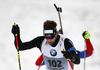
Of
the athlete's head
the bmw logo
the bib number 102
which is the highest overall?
the athlete's head

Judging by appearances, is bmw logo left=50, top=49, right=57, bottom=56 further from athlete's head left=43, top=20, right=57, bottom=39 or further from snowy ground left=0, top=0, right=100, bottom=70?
snowy ground left=0, top=0, right=100, bottom=70

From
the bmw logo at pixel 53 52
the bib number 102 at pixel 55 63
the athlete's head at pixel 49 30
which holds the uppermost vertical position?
the athlete's head at pixel 49 30

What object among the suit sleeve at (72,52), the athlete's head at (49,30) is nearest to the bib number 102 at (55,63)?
the suit sleeve at (72,52)

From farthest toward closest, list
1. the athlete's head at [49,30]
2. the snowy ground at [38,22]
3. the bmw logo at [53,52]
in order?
the snowy ground at [38,22] → the bmw logo at [53,52] → the athlete's head at [49,30]

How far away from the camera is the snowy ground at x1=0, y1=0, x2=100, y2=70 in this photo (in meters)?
5.54

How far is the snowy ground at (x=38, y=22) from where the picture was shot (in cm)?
554

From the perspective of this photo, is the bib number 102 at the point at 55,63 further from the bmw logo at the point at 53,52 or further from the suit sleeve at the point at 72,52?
the suit sleeve at the point at 72,52

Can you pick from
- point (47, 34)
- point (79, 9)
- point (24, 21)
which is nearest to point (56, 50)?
point (47, 34)

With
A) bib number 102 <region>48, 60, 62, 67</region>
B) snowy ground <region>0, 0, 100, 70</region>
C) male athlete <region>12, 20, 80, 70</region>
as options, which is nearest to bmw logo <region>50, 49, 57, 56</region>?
male athlete <region>12, 20, 80, 70</region>

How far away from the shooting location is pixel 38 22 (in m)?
6.78

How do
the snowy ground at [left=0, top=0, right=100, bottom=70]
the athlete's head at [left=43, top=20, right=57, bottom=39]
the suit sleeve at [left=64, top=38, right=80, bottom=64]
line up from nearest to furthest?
the suit sleeve at [left=64, top=38, right=80, bottom=64], the athlete's head at [left=43, top=20, right=57, bottom=39], the snowy ground at [left=0, top=0, right=100, bottom=70]

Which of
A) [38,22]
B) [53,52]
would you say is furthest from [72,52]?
[38,22]

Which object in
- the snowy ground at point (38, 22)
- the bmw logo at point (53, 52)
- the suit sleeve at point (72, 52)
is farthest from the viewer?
the snowy ground at point (38, 22)

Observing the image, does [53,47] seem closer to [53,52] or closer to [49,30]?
[53,52]
